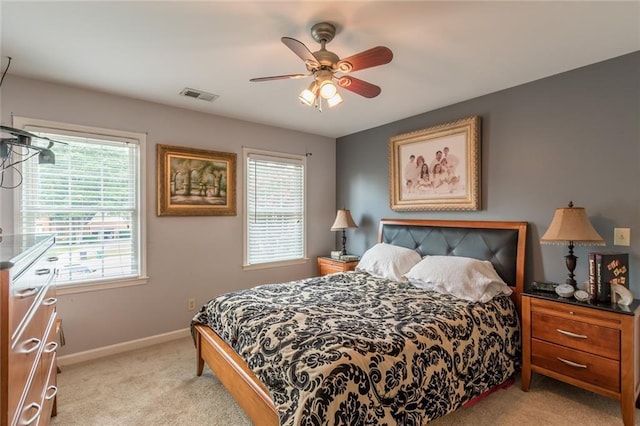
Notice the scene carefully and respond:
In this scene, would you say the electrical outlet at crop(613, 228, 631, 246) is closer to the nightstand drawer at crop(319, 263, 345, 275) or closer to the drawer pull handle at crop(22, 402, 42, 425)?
the nightstand drawer at crop(319, 263, 345, 275)

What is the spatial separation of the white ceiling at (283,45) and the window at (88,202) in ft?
1.66

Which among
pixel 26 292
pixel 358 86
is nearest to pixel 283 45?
pixel 358 86

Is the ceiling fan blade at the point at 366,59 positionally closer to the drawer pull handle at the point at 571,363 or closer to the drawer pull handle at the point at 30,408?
the drawer pull handle at the point at 30,408

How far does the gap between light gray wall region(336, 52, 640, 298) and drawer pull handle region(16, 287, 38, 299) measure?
3.23 m

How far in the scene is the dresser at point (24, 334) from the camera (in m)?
0.96

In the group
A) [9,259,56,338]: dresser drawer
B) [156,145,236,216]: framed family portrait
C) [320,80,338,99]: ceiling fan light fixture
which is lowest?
[9,259,56,338]: dresser drawer

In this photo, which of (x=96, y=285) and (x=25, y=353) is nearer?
Answer: (x=25, y=353)

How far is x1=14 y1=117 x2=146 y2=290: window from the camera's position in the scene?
2.70 metres

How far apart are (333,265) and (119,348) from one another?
2531mm

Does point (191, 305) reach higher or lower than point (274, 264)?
lower

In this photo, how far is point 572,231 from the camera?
227cm

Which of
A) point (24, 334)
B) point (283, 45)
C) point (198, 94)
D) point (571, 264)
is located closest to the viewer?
point (24, 334)

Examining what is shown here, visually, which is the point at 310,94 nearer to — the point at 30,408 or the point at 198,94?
the point at 198,94

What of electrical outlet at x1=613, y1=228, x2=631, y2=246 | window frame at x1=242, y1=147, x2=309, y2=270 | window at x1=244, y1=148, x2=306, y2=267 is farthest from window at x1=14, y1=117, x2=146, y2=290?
electrical outlet at x1=613, y1=228, x2=631, y2=246
